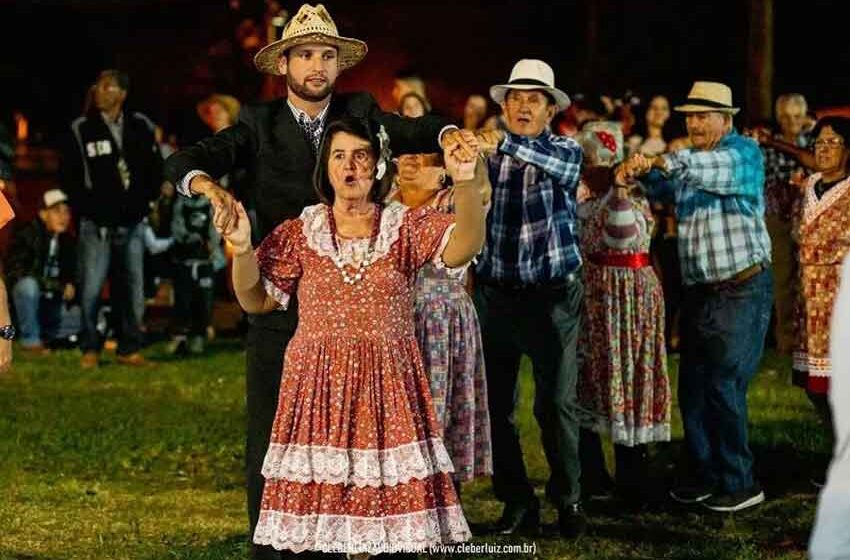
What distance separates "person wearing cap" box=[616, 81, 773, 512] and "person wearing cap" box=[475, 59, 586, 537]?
2.68 feet

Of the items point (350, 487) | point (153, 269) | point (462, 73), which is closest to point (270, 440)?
point (350, 487)

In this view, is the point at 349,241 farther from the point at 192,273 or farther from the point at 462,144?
the point at 192,273

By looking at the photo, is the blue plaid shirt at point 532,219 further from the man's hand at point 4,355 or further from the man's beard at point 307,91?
the man's hand at point 4,355

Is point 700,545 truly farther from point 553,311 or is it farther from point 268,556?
point 268,556

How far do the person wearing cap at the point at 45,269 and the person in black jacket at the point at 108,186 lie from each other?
6.54 feet

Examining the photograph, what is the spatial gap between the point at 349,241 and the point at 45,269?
36.5ft

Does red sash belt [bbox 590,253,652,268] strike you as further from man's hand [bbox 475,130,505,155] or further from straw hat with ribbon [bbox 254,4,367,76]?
man's hand [bbox 475,130,505,155]

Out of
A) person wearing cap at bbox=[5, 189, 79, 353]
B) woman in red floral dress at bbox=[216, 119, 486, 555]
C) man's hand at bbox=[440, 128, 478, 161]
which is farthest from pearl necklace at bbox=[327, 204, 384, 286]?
person wearing cap at bbox=[5, 189, 79, 353]

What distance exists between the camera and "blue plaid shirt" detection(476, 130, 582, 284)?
8.60 metres

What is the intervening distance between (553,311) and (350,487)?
247 centimetres

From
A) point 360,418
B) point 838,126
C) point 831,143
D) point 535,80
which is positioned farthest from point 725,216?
point 360,418

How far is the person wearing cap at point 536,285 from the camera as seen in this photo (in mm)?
8617

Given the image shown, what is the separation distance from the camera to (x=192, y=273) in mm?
16609

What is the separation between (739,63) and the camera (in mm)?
27000
